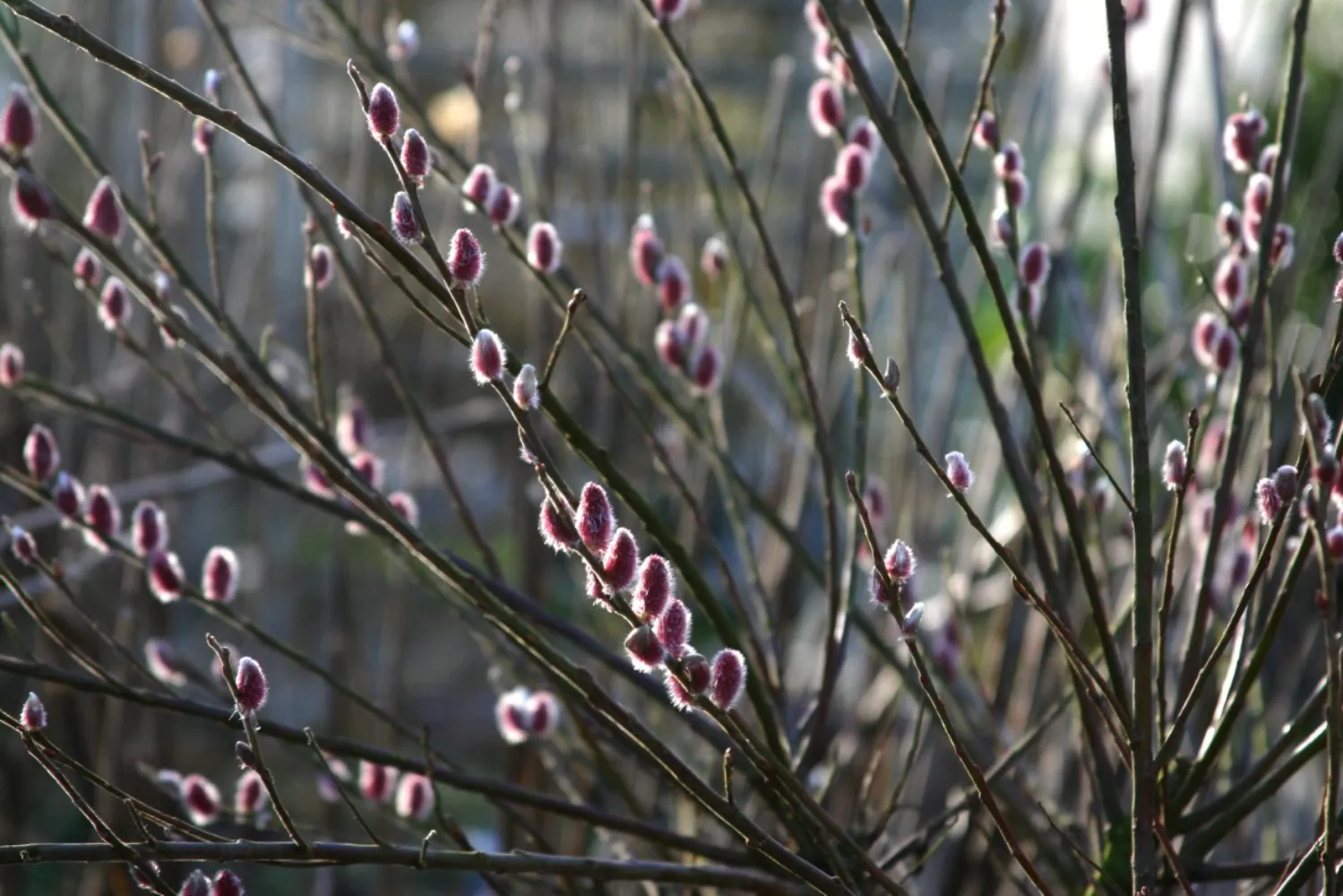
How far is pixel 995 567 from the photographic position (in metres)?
2.59

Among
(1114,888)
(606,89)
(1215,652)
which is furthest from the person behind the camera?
(606,89)

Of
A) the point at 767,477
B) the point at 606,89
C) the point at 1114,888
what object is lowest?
the point at 1114,888

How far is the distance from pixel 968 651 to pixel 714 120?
2.94 feet

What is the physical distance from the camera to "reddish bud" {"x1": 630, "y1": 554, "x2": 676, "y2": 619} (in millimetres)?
1165

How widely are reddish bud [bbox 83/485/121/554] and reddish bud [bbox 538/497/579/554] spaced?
749 millimetres

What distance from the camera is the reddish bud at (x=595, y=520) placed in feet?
3.88

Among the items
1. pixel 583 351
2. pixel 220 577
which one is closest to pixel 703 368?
pixel 220 577

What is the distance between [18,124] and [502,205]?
21.1 inches

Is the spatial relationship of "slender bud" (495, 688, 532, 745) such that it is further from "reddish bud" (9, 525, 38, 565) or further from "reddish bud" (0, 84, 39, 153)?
"reddish bud" (0, 84, 39, 153)

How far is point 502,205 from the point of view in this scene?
1.65 metres

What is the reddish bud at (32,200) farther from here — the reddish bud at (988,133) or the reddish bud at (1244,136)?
the reddish bud at (1244,136)

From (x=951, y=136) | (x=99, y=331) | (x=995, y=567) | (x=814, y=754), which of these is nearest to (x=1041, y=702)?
(x=995, y=567)

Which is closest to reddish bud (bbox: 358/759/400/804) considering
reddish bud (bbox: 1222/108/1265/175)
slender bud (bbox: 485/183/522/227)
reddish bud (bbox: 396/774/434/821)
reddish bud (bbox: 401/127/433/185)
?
reddish bud (bbox: 396/774/434/821)

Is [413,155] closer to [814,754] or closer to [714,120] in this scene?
[714,120]
